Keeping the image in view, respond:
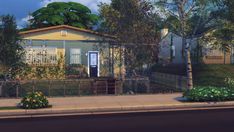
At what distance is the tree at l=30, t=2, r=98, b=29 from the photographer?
6241 centimetres

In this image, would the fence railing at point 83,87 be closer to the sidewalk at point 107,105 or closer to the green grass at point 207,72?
the sidewalk at point 107,105

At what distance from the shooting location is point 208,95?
63.4ft

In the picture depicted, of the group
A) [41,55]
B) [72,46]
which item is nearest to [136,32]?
[41,55]

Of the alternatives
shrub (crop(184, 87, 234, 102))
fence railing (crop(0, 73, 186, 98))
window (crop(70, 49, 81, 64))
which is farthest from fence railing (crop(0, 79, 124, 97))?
window (crop(70, 49, 81, 64))

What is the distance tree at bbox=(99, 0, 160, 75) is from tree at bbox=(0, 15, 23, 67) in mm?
5844

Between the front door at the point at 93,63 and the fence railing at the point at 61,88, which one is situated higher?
the front door at the point at 93,63

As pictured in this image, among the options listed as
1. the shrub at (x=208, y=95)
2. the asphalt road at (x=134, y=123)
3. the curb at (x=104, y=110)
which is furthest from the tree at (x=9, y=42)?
the shrub at (x=208, y=95)

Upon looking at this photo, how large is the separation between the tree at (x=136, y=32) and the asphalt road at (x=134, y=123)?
8.72 m

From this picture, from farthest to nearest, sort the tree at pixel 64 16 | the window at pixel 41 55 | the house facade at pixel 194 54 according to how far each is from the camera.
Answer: the tree at pixel 64 16 < the house facade at pixel 194 54 < the window at pixel 41 55

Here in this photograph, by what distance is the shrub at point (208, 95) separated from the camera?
757 inches

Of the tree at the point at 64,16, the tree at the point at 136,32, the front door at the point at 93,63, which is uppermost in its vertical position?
the tree at the point at 64,16

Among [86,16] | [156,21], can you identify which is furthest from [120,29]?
[86,16]

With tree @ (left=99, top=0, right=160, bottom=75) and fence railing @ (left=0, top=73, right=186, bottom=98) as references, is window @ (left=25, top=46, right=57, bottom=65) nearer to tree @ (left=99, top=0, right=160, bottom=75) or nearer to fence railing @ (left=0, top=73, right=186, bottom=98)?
tree @ (left=99, top=0, right=160, bottom=75)

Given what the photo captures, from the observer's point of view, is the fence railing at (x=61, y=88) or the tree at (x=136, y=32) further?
the tree at (x=136, y=32)
